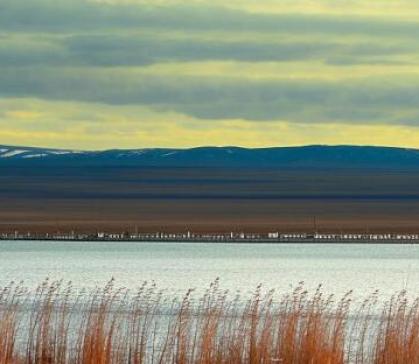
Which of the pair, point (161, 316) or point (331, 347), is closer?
point (331, 347)

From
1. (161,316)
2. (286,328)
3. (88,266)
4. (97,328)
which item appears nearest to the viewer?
(97,328)

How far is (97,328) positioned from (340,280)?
76997mm

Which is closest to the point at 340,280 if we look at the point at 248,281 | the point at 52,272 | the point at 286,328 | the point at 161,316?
the point at 248,281

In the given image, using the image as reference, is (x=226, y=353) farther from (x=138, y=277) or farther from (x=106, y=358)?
(x=138, y=277)

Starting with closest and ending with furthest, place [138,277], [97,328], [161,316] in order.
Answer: [97,328]
[161,316]
[138,277]

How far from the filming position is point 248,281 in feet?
334

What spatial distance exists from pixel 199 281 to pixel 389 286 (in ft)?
38.1

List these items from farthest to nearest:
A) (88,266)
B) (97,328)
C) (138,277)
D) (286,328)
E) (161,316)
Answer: (88,266), (138,277), (161,316), (286,328), (97,328)

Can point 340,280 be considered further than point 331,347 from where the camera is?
Yes

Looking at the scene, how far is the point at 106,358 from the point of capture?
1245 inches

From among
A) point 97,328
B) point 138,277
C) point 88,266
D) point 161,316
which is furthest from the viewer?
point 88,266

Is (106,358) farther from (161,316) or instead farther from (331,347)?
(161,316)

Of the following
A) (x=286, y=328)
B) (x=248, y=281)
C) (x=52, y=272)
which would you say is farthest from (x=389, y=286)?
(x=286, y=328)

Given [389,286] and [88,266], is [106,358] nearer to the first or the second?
[389,286]
